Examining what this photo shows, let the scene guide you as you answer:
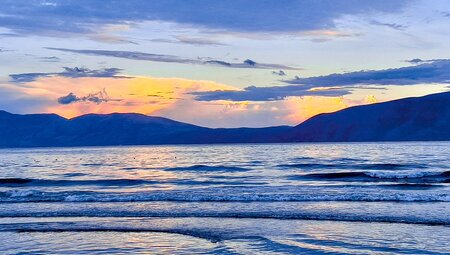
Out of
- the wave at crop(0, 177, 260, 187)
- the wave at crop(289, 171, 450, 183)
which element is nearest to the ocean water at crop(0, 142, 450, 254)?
the wave at crop(0, 177, 260, 187)

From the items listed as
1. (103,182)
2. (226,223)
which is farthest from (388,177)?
(226,223)

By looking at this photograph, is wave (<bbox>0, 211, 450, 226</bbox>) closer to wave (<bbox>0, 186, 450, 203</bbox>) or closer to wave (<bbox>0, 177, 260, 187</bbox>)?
wave (<bbox>0, 186, 450, 203</bbox>)

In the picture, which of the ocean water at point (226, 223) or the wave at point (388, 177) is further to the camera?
the wave at point (388, 177)

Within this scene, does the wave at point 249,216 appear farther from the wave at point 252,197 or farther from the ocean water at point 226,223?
the wave at point 252,197

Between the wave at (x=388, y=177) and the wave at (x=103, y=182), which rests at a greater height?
the wave at (x=388, y=177)

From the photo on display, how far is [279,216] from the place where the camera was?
84.0 feet

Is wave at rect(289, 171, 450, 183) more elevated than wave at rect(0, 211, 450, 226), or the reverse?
wave at rect(289, 171, 450, 183)

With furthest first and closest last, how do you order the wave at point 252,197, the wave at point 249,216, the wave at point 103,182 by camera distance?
1. the wave at point 103,182
2. the wave at point 252,197
3. the wave at point 249,216

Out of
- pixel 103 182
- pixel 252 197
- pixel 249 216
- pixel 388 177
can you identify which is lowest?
pixel 103 182

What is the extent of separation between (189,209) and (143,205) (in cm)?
352

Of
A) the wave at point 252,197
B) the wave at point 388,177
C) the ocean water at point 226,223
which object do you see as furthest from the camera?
the wave at point 388,177

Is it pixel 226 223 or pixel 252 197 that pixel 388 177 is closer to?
pixel 252 197

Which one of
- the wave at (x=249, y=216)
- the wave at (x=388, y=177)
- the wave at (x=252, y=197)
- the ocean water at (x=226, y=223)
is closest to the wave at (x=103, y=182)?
the wave at (x=388, y=177)

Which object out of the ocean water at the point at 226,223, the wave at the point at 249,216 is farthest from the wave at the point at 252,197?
the wave at the point at 249,216
